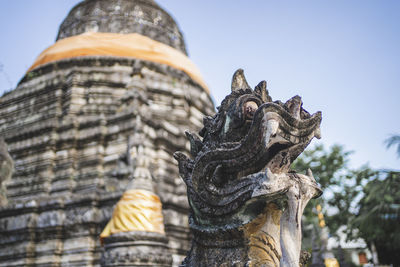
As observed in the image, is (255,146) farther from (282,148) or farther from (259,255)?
(259,255)

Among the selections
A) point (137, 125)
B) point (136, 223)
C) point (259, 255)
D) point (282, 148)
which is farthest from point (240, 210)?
point (137, 125)

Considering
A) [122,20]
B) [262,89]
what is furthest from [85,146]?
[262,89]

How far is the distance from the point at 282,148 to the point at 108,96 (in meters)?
10.3

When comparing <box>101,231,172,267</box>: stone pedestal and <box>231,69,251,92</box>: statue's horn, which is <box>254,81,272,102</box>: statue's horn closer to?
<box>231,69,251,92</box>: statue's horn

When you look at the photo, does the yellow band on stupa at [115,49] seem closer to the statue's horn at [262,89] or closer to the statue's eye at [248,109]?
the statue's horn at [262,89]

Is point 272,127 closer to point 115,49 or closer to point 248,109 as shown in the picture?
point 248,109

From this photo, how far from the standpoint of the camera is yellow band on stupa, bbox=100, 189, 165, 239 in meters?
6.86

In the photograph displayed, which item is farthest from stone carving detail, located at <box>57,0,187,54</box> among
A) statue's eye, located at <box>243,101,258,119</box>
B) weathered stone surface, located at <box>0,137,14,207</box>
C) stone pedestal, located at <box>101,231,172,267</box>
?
statue's eye, located at <box>243,101,258,119</box>

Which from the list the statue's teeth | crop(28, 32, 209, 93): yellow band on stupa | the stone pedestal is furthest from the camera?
crop(28, 32, 209, 93): yellow band on stupa

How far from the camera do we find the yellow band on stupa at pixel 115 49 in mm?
13172

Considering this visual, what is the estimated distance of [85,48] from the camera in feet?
43.5

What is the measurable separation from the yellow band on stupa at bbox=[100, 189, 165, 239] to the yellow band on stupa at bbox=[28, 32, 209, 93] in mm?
7354

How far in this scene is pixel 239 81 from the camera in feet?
11.1

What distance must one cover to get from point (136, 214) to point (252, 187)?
4.89m
